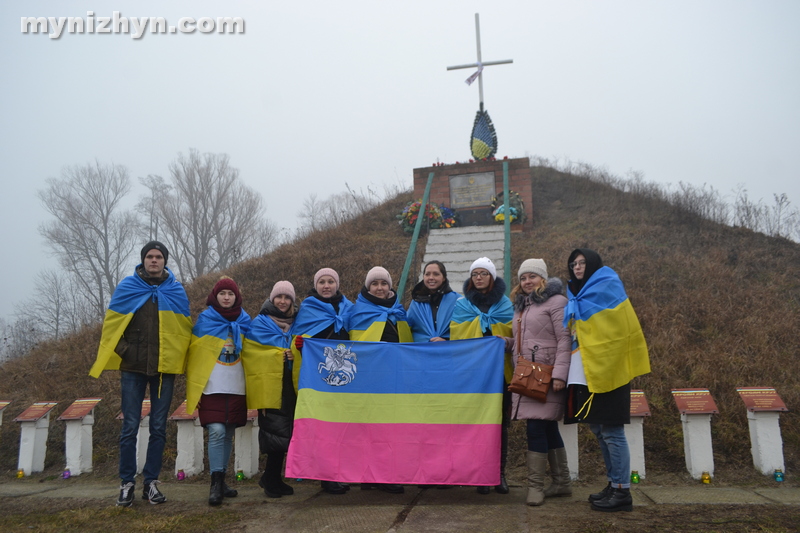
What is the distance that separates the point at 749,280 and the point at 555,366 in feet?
22.4

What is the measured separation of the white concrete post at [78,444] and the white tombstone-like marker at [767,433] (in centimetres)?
672

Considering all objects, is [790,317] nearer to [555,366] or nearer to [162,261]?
[555,366]

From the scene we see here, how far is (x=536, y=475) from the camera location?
4.55m

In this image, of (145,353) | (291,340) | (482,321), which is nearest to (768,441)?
(482,321)

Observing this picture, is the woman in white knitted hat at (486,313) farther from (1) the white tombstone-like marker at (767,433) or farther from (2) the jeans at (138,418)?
(2) the jeans at (138,418)

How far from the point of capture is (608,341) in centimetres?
434

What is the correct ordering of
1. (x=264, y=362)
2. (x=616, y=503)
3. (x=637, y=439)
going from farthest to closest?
(x=637, y=439), (x=264, y=362), (x=616, y=503)

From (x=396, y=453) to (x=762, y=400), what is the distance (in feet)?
11.1

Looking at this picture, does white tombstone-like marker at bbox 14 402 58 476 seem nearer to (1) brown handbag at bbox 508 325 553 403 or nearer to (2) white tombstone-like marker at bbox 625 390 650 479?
(1) brown handbag at bbox 508 325 553 403

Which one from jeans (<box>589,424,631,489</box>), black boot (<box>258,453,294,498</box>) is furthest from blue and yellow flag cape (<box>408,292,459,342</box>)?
black boot (<box>258,453,294,498</box>)

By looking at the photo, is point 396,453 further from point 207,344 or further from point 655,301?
point 655,301

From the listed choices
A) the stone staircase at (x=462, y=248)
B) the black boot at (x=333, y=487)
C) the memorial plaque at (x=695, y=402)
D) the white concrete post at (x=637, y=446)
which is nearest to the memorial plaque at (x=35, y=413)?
the black boot at (x=333, y=487)

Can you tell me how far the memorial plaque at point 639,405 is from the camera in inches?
208

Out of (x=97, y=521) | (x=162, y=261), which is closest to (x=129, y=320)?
(x=162, y=261)
